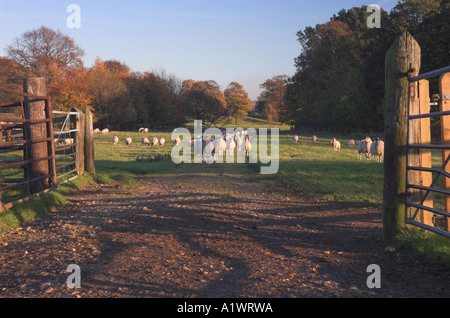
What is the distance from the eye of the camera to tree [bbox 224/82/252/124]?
8970cm

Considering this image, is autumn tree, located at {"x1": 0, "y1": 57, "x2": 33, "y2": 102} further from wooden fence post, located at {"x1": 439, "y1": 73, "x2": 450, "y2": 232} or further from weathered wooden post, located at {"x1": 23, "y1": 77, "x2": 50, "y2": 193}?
wooden fence post, located at {"x1": 439, "y1": 73, "x2": 450, "y2": 232}

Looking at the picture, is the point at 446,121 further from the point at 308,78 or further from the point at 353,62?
the point at 308,78

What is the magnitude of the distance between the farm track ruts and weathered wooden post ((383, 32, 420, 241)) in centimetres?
52

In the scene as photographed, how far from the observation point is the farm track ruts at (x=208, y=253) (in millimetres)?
4023

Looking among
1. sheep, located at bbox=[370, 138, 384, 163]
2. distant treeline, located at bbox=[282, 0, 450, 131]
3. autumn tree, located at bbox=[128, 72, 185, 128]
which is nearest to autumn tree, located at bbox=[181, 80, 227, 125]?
autumn tree, located at bbox=[128, 72, 185, 128]

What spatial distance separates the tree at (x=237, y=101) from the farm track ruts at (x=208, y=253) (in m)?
76.2

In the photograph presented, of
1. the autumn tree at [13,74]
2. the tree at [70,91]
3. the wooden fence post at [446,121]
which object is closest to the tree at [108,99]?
the tree at [70,91]

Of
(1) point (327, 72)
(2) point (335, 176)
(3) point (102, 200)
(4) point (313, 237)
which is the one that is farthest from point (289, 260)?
(1) point (327, 72)

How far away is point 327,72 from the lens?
197 feet

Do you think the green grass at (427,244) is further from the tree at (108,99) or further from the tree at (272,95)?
the tree at (272,95)

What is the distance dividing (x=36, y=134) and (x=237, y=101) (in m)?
89.3

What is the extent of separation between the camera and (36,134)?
899 centimetres

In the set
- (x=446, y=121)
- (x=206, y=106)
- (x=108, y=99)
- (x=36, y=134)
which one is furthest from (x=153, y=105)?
(x=446, y=121)
